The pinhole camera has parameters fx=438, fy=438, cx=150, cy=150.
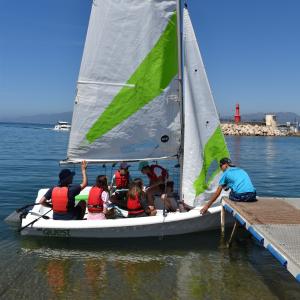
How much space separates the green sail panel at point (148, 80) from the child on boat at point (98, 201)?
1.47 m

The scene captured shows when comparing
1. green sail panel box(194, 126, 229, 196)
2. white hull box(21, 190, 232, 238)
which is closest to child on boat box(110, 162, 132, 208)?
white hull box(21, 190, 232, 238)

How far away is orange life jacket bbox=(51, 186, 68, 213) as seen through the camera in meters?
9.53

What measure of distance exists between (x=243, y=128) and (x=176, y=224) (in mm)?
94663

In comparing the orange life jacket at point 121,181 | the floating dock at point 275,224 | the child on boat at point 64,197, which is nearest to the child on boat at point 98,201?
the child on boat at point 64,197

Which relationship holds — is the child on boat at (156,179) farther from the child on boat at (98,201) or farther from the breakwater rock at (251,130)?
the breakwater rock at (251,130)

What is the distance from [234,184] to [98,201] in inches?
120

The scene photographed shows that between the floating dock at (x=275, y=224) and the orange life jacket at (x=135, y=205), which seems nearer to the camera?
the floating dock at (x=275, y=224)

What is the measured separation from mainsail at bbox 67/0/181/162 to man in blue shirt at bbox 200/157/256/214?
1.56m

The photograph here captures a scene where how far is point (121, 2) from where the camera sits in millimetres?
10141

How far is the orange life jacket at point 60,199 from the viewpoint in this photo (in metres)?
9.53

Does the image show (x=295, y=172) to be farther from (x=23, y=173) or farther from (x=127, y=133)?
(x=127, y=133)

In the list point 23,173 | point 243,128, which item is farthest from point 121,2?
point 243,128

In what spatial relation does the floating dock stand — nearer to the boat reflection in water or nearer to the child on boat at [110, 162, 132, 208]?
the boat reflection in water

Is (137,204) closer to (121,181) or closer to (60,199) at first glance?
(60,199)
